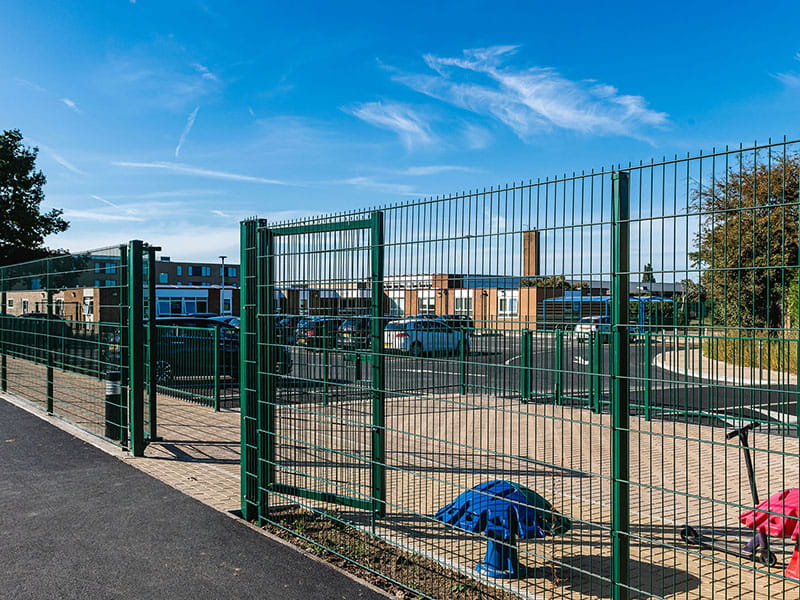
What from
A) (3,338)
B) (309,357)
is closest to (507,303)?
(309,357)

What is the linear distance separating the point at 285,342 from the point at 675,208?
135 inches

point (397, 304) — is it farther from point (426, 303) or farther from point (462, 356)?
point (462, 356)

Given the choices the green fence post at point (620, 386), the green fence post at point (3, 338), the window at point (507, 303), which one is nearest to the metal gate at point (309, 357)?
the window at point (507, 303)

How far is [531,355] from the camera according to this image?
18.2ft

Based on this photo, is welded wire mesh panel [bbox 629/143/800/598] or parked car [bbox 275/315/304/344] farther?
parked car [bbox 275/315/304/344]

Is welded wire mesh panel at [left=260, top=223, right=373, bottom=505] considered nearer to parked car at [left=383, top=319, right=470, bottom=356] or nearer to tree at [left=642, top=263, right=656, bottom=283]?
parked car at [left=383, top=319, right=470, bottom=356]

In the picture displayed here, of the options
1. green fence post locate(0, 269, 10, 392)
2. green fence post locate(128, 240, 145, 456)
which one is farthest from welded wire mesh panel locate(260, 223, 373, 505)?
green fence post locate(0, 269, 10, 392)

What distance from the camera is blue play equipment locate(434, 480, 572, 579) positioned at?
4266 millimetres

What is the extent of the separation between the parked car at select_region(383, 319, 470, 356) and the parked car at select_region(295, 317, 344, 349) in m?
0.43

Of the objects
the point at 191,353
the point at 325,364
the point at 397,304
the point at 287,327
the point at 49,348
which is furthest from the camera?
the point at 191,353

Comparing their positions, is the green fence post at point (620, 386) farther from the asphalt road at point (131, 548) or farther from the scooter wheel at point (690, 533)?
the asphalt road at point (131, 548)

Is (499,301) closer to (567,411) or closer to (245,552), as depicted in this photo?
(245,552)

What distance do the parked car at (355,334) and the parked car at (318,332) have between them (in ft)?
0.17

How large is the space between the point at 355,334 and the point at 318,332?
1.18ft
